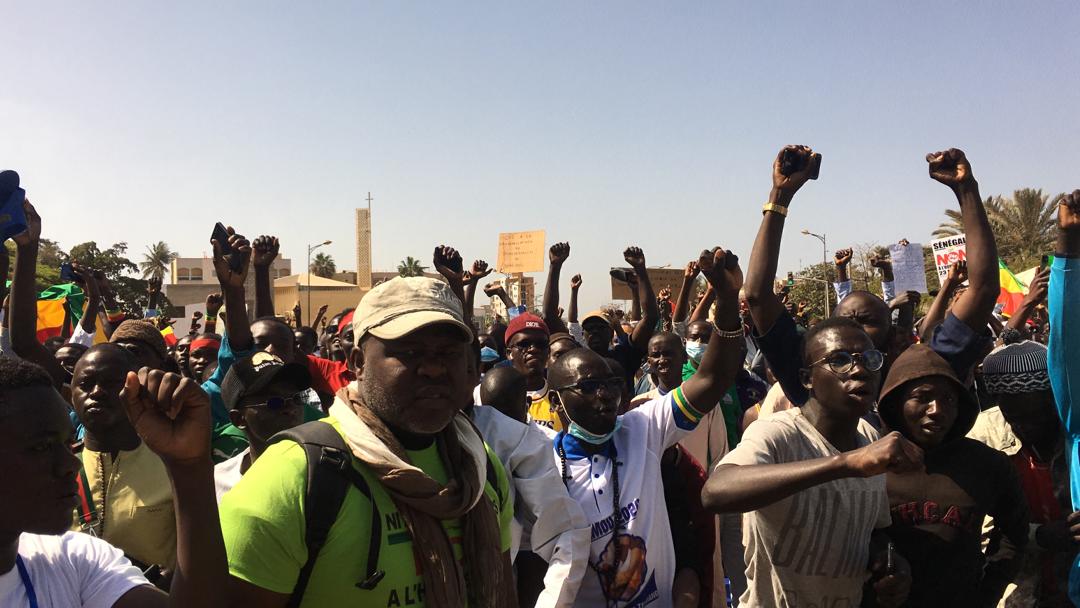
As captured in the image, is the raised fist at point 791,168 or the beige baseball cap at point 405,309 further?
the raised fist at point 791,168

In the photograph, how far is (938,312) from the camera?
18.6 ft

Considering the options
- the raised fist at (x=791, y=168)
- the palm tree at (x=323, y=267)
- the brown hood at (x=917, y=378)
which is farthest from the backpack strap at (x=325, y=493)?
the palm tree at (x=323, y=267)

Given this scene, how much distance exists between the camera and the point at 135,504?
10.6 ft

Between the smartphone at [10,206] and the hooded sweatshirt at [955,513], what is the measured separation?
378 centimetres

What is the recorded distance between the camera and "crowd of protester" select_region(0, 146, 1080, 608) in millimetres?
1903

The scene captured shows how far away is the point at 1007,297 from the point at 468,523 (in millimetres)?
9630

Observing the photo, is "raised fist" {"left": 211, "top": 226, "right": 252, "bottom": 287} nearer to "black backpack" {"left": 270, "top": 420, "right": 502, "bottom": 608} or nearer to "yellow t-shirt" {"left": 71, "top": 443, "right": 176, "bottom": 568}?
"yellow t-shirt" {"left": 71, "top": 443, "right": 176, "bottom": 568}

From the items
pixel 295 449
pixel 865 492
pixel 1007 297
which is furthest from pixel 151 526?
pixel 1007 297

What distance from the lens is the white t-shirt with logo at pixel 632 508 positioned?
3482 mm

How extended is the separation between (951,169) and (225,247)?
12.6ft

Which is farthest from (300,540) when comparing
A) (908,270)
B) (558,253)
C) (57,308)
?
(908,270)

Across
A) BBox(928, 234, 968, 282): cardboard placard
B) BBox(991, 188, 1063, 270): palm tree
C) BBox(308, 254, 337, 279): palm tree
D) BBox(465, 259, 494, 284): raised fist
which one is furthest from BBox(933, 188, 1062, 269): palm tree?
BBox(308, 254, 337, 279): palm tree

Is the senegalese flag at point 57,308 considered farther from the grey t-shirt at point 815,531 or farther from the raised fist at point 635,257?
the grey t-shirt at point 815,531

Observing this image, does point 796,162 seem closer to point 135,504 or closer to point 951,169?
point 951,169
